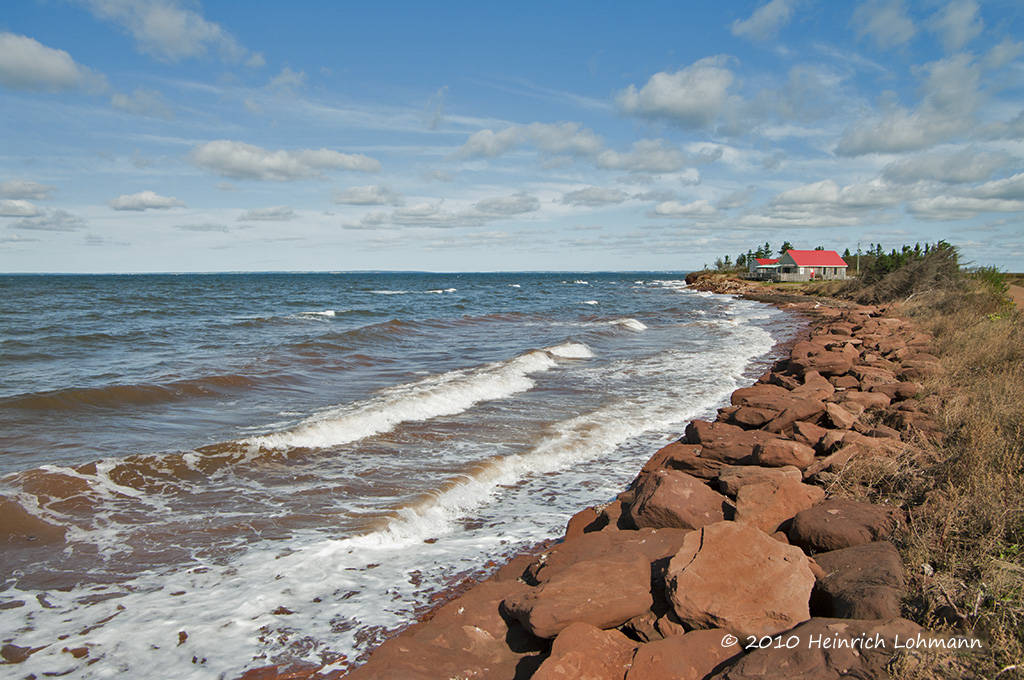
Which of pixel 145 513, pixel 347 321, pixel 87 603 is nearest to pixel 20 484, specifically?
pixel 145 513

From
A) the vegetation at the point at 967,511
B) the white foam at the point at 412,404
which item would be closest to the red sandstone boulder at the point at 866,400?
the vegetation at the point at 967,511

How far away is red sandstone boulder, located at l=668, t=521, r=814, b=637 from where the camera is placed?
11.3 feet

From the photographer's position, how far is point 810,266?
76.1 m

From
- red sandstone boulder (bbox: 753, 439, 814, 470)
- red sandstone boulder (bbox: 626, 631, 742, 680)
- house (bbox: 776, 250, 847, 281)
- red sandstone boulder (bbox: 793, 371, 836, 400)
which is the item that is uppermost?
house (bbox: 776, 250, 847, 281)

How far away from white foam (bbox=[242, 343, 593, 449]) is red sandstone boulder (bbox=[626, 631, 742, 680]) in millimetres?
7665

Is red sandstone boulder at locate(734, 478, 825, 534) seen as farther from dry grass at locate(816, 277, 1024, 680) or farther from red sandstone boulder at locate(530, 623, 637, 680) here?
red sandstone boulder at locate(530, 623, 637, 680)

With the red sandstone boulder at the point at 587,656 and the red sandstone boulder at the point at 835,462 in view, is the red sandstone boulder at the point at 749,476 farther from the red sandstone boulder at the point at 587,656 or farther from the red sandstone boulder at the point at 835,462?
the red sandstone boulder at the point at 587,656

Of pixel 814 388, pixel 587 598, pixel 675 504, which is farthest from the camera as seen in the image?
pixel 814 388

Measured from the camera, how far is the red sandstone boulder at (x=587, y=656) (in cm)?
325

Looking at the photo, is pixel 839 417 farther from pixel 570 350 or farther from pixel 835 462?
pixel 570 350

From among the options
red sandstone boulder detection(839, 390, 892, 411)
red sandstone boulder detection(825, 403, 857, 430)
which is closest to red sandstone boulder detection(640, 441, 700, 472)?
red sandstone boulder detection(825, 403, 857, 430)

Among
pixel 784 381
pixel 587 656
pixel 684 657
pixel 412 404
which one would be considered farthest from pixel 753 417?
pixel 412 404

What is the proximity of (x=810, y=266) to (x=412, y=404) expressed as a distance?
252 ft

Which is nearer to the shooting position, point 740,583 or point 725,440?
point 740,583
